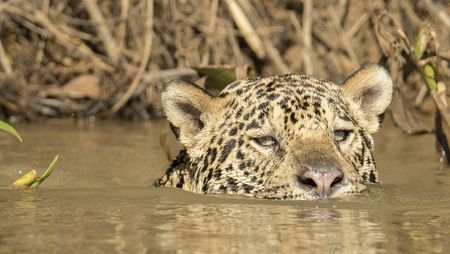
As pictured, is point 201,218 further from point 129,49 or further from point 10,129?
point 129,49

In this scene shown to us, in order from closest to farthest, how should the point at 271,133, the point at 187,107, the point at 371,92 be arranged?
the point at 271,133 < the point at 187,107 < the point at 371,92

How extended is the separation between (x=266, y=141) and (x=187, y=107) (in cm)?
74

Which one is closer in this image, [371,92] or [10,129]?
[10,129]

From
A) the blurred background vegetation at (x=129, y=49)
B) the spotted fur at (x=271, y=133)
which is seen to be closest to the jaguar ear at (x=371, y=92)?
the spotted fur at (x=271, y=133)

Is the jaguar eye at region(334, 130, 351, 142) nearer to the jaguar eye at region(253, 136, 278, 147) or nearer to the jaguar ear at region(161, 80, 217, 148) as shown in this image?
the jaguar eye at region(253, 136, 278, 147)

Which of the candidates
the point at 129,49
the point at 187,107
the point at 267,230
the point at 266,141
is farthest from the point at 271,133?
the point at 129,49

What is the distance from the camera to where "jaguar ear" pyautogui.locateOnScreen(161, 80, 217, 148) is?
859 cm

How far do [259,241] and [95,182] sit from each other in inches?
152

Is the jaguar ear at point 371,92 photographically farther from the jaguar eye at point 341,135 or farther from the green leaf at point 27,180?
the green leaf at point 27,180

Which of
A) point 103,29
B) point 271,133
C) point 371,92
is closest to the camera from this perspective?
point 271,133

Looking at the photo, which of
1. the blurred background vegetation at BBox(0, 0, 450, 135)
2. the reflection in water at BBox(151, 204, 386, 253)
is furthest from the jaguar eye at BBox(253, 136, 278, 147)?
the blurred background vegetation at BBox(0, 0, 450, 135)

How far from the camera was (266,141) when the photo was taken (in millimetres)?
8242

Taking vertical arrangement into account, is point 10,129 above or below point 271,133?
below

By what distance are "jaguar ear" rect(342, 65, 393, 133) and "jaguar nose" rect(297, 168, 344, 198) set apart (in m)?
1.35
